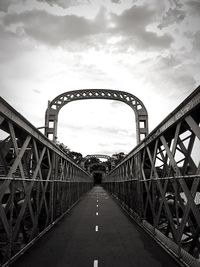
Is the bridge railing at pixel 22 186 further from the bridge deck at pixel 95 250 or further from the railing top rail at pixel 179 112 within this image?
the railing top rail at pixel 179 112

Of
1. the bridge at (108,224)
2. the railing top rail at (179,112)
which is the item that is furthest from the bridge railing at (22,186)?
the railing top rail at (179,112)

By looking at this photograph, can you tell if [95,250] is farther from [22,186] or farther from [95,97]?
[95,97]

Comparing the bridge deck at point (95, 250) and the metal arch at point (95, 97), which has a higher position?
the metal arch at point (95, 97)

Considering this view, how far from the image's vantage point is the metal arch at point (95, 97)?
24.7 metres

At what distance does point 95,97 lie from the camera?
1139 inches

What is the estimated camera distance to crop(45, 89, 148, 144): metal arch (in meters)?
24.7

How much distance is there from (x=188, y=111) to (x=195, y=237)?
10.7 feet

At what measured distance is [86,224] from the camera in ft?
43.5

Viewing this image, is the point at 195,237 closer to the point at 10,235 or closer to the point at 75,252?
the point at 75,252

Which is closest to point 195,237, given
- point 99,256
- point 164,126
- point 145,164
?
point 99,256

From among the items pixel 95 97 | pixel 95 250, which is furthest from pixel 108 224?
pixel 95 97

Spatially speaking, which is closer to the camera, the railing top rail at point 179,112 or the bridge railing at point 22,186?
the railing top rail at point 179,112

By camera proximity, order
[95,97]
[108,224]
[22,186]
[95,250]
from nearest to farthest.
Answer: [95,250] → [22,186] → [108,224] → [95,97]

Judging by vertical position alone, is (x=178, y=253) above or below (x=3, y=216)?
below
